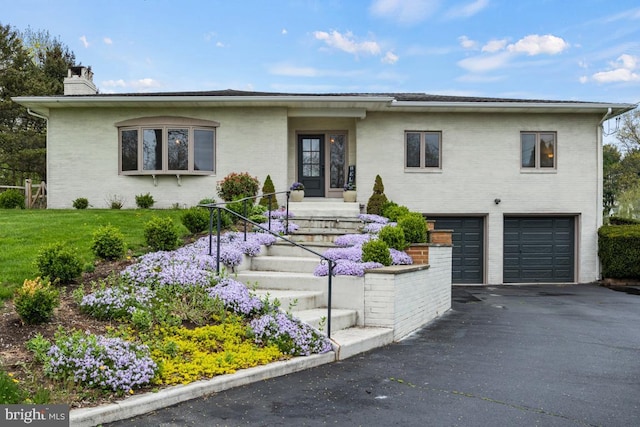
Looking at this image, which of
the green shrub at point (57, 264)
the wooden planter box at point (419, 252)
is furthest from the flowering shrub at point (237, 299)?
the wooden planter box at point (419, 252)

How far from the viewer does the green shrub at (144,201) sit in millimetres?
13688

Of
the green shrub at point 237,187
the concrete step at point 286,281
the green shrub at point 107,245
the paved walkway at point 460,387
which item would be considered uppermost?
the green shrub at point 237,187

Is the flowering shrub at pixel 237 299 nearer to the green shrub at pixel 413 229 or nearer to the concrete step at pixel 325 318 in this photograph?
the concrete step at pixel 325 318

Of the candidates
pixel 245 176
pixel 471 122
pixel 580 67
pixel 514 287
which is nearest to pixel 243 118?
pixel 245 176

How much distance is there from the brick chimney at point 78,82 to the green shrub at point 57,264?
1206cm

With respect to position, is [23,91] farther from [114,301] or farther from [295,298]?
[295,298]

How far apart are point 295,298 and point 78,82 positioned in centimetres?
1367

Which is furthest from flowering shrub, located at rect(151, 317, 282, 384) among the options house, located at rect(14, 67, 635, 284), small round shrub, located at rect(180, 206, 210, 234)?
house, located at rect(14, 67, 635, 284)

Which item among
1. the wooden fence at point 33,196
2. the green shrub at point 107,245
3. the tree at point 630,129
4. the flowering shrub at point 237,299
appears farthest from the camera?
the tree at point 630,129

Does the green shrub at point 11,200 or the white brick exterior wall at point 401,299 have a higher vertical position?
the green shrub at point 11,200

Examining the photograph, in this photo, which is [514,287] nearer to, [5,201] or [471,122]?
[471,122]

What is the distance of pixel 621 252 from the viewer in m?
14.1

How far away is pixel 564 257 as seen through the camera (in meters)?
15.0

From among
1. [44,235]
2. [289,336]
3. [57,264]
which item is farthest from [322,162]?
[289,336]
